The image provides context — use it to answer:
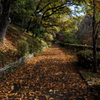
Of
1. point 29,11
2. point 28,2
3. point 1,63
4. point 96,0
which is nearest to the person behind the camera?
point 1,63

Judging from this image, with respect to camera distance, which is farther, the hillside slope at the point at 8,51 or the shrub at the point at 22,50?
the shrub at the point at 22,50

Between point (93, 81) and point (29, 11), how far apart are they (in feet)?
28.1

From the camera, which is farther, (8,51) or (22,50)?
(22,50)

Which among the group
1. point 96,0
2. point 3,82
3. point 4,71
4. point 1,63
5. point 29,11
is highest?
point 29,11

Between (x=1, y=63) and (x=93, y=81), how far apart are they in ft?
15.1

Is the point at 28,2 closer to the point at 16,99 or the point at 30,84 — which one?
the point at 30,84

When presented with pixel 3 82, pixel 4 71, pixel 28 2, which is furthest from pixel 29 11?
pixel 3 82

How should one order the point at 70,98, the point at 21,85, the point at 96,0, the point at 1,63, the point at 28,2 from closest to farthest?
1. the point at 70,98
2. the point at 21,85
3. the point at 1,63
4. the point at 96,0
5. the point at 28,2

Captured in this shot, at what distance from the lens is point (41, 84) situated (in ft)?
14.5

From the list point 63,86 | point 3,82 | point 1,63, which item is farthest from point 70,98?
point 1,63

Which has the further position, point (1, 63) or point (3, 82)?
point (1, 63)

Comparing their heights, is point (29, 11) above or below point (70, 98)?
above

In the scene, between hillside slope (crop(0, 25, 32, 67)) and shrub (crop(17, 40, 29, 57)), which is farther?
shrub (crop(17, 40, 29, 57))

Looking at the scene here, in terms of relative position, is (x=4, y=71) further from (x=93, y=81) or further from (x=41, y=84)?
(x=93, y=81)
